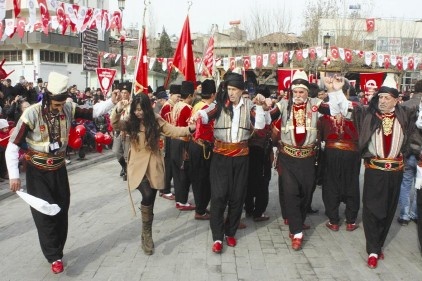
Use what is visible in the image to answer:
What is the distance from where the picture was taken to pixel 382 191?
193 inches

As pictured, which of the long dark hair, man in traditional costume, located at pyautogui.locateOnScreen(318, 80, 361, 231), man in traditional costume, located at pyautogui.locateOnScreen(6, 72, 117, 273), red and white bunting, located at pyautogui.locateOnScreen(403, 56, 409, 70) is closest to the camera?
man in traditional costume, located at pyautogui.locateOnScreen(6, 72, 117, 273)

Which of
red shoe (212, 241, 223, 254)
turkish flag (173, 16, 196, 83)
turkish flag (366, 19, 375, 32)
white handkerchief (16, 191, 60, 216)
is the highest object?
turkish flag (366, 19, 375, 32)

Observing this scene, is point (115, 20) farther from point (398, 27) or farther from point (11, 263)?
point (398, 27)

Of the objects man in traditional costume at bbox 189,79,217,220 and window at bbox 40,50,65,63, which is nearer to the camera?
man in traditional costume at bbox 189,79,217,220

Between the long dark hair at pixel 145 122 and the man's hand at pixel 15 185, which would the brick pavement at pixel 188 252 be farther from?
the long dark hair at pixel 145 122

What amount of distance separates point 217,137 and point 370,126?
68.8 inches

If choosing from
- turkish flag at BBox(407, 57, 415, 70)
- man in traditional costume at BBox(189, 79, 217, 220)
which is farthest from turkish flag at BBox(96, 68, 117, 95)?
turkish flag at BBox(407, 57, 415, 70)

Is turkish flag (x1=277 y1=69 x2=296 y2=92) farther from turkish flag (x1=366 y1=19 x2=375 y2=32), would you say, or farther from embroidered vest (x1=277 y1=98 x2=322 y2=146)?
turkish flag (x1=366 y1=19 x2=375 y2=32)

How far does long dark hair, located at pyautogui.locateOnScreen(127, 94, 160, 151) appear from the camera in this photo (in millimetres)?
4977

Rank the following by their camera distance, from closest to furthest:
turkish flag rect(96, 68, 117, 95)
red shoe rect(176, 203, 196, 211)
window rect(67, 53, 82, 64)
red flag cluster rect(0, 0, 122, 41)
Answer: red shoe rect(176, 203, 196, 211) → turkish flag rect(96, 68, 117, 95) → red flag cluster rect(0, 0, 122, 41) → window rect(67, 53, 82, 64)

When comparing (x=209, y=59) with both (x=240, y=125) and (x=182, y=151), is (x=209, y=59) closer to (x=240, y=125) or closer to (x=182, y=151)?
(x=182, y=151)

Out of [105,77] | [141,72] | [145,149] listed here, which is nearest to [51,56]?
[105,77]

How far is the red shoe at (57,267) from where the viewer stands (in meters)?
4.62

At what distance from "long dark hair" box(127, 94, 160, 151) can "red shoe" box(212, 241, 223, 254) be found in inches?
53.7
